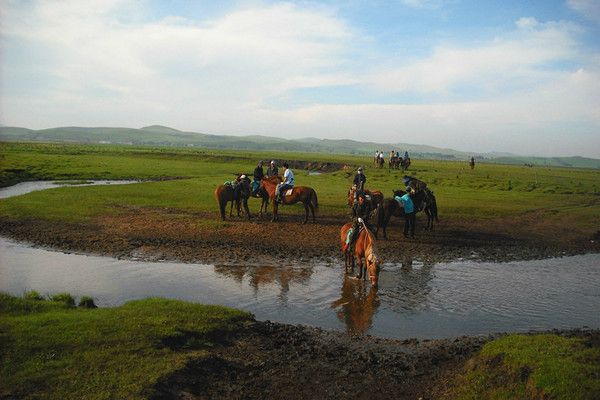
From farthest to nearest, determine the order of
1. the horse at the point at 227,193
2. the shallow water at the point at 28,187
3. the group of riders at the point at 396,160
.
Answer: the group of riders at the point at 396,160, the shallow water at the point at 28,187, the horse at the point at 227,193

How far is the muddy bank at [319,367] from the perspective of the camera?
766 cm

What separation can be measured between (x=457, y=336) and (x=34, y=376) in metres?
9.10

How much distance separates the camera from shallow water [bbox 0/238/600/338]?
1148 centimetres

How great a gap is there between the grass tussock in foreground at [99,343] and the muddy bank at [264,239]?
6680mm

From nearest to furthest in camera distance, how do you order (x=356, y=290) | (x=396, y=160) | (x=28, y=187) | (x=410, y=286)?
(x=356, y=290) → (x=410, y=286) → (x=28, y=187) → (x=396, y=160)

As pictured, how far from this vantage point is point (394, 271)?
637 inches

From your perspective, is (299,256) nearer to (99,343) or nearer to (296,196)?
(296,196)

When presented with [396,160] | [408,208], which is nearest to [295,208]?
[408,208]

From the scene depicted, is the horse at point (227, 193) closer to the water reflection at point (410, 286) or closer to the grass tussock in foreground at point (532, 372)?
the water reflection at point (410, 286)

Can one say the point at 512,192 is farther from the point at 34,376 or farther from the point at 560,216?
the point at 34,376

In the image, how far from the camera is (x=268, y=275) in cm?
1513

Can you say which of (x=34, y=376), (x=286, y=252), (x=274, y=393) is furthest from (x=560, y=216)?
(x=34, y=376)

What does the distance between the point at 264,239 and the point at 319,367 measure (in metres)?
11.5

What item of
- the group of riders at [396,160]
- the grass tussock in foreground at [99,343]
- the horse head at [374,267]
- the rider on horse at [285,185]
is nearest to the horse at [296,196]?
the rider on horse at [285,185]
